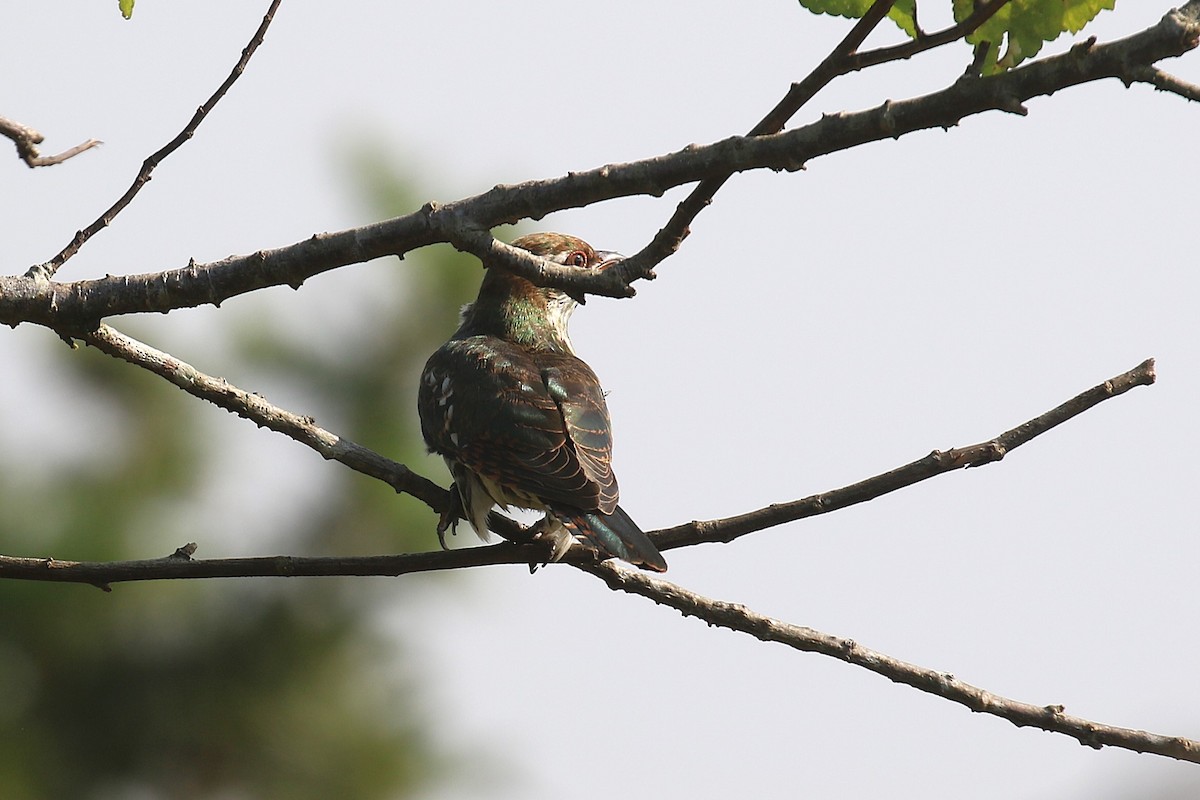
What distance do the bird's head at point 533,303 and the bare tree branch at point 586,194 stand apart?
240 cm

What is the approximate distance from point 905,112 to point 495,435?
2.30 m

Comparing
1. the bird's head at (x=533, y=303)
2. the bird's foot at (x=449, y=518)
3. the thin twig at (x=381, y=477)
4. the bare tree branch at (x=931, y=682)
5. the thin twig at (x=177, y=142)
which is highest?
the bird's head at (x=533, y=303)

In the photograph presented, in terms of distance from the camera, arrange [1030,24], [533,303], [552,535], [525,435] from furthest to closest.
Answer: [533,303]
[525,435]
[552,535]
[1030,24]

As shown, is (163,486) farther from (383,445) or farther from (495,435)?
(495,435)

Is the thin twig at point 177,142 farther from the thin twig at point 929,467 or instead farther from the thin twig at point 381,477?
the thin twig at point 929,467

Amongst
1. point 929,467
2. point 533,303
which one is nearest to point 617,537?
point 929,467

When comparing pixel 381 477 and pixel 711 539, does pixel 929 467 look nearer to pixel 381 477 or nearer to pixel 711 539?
pixel 711 539

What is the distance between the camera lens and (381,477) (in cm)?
303

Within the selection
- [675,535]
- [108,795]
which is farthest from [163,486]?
[675,535]

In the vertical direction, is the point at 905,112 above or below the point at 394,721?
below

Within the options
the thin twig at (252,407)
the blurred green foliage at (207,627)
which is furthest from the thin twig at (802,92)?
the blurred green foliage at (207,627)

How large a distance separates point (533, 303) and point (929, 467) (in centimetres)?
249

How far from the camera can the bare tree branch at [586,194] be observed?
65.1 inches

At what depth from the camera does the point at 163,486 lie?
22.0ft
